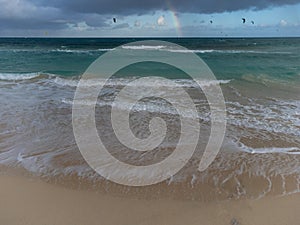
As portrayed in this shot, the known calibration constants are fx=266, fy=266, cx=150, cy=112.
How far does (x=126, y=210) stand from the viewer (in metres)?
3.77

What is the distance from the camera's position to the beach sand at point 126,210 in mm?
3562

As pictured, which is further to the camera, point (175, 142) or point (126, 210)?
point (175, 142)

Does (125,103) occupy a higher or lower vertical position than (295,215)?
higher

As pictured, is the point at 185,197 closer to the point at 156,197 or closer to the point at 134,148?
the point at 156,197

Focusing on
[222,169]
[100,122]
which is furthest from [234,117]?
[100,122]

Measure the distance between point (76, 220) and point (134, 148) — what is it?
2525 millimetres

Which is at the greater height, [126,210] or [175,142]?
[175,142]

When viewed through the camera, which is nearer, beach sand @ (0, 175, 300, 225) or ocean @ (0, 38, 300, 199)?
beach sand @ (0, 175, 300, 225)

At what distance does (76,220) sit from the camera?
3.54 m

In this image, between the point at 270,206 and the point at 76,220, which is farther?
the point at 270,206

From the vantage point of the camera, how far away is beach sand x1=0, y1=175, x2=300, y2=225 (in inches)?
140

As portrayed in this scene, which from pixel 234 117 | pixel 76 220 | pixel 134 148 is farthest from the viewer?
pixel 234 117

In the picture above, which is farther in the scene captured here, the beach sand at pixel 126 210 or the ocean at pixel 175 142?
the ocean at pixel 175 142

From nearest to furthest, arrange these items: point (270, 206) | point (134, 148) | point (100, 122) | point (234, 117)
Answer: point (270, 206)
point (134, 148)
point (100, 122)
point (234, 117)
